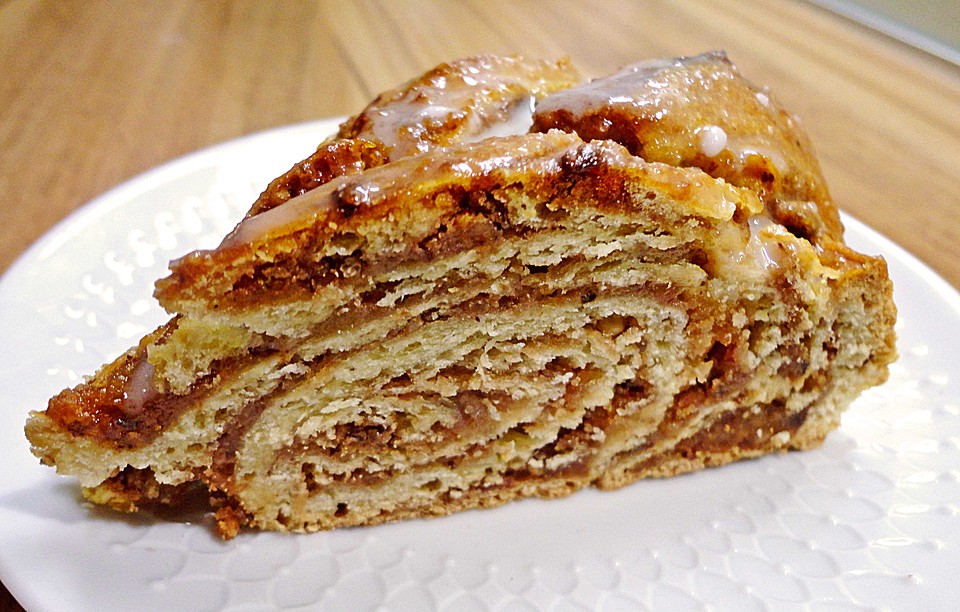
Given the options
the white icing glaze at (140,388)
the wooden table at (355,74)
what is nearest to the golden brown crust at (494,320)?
the white icing glaze at (140,388)

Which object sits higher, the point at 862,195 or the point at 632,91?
the point at 632,91

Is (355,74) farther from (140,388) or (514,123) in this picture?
(140,388)

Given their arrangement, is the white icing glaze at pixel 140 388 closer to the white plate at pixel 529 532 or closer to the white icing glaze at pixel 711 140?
the white plate at pixel 529 532

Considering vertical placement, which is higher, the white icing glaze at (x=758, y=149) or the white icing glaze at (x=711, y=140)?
the white icing glaze at (x=711, y=140)

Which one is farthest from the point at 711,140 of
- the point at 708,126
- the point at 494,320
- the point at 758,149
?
the point at 494,320

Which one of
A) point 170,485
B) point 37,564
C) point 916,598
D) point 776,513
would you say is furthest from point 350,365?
point 916,598

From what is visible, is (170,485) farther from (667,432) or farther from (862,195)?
(862,195)

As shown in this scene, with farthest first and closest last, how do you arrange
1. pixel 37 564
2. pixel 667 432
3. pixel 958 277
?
pixel 958 277
pixel 667 432
pixel 37 564
